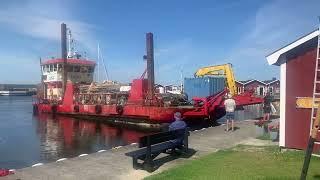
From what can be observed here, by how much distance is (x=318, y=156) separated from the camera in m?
10.1

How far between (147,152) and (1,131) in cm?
2295

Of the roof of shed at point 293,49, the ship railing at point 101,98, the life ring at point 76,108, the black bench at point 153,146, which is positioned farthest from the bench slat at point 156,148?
the life ring at point 76,108

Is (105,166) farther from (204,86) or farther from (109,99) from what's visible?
(109,99)

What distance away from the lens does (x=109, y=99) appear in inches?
1336

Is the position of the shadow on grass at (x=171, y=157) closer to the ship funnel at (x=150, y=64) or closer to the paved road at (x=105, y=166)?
the paved road at (x=105, y=166)

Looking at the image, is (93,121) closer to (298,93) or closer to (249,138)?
(249,138)

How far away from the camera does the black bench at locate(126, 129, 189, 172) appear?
9.99m

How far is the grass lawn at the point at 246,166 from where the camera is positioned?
28.5ft

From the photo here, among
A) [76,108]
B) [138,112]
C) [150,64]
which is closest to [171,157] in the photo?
[138,112]

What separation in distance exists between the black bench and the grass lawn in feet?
2.21

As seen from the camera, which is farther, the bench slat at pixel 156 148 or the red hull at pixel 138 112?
the red hull at pixel 138 112

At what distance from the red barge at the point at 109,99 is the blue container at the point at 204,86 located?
321 cm

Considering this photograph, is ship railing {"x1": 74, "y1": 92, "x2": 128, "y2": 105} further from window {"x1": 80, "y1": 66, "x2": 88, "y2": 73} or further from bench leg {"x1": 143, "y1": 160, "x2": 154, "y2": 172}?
bench leg {"x1": 143, "y1": 160, "x2": 154, "y2": 172}

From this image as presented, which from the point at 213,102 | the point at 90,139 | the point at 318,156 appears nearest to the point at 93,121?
the point at 90,139
